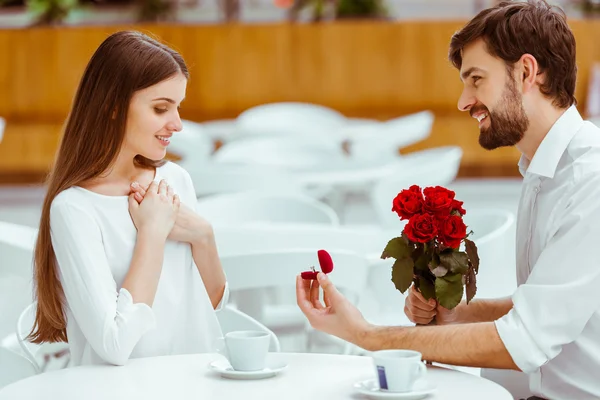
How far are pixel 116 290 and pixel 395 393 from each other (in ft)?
2.33

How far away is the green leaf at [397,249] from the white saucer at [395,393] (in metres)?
0.25

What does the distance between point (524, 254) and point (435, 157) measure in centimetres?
358

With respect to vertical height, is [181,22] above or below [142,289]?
above

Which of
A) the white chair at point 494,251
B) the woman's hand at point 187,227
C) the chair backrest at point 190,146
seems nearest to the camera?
the woman's hand at point 187,227

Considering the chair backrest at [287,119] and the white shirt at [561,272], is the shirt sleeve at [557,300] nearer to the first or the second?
the white shirt at [561,272]

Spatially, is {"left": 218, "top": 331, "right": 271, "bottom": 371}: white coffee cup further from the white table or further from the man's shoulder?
the man's shoulder

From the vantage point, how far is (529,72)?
1923 millimetres

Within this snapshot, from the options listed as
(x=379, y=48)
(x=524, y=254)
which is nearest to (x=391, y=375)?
(x=524, y=254)

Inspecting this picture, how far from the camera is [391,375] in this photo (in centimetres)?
154

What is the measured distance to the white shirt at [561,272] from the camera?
5.79ft

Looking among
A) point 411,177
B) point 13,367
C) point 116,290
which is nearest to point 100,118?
point 116,290

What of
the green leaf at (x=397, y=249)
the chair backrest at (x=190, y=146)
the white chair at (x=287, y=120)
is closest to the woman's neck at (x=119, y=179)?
the green leaf at (x=397, y=249)

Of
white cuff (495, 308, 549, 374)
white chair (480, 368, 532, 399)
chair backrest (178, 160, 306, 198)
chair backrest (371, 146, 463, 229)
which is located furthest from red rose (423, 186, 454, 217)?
chair backrest (178, 160, 306, 198)

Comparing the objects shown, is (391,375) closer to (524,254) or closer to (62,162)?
(524,254)
